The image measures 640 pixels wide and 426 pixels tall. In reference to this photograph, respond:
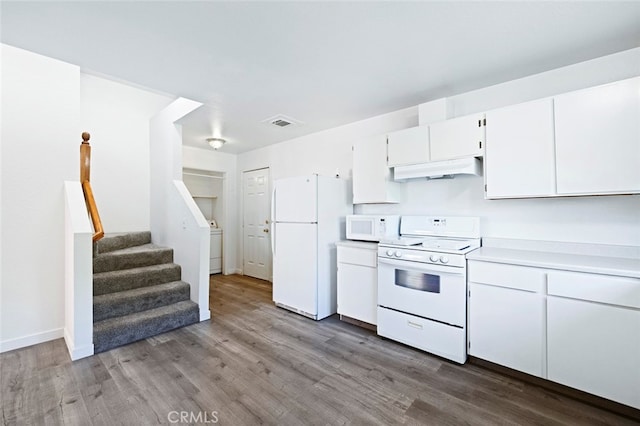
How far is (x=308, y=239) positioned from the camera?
337cm

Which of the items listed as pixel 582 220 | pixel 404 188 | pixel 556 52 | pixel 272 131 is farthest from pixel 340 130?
pixel 582 220

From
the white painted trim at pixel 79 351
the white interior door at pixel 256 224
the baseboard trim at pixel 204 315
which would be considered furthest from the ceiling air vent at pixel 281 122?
the white painted trim at pixel 79 351

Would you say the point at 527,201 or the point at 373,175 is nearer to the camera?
the point at 527,201

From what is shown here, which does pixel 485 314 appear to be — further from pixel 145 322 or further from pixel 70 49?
pixel 70 49

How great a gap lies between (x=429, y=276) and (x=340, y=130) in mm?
2391

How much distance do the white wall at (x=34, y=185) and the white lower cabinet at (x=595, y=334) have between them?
4358 millimetres

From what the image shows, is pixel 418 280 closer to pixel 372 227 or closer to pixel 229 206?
pixel 372 227

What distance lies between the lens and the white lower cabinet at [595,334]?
169 centimetres

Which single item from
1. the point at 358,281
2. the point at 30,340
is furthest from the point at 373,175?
the point at 30,340

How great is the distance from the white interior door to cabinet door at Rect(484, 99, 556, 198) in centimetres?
367

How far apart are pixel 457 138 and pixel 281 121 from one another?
86.8 inches

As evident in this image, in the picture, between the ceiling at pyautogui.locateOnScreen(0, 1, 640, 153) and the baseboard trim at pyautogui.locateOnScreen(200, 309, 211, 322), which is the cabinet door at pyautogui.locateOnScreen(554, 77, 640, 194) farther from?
the baseboard trim at pyautogui.locateOnScreen(200, 309, 211, 322)

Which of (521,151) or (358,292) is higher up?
(521,151)

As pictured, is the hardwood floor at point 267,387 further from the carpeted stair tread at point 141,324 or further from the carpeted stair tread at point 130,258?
the carpeted stair tread at point 130,258
